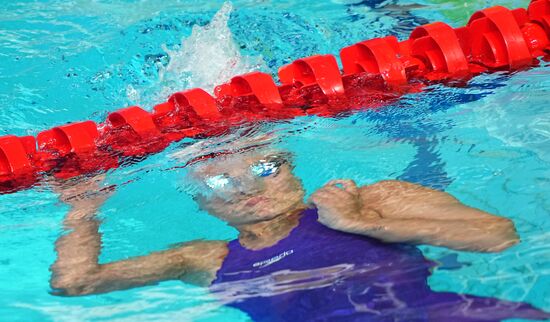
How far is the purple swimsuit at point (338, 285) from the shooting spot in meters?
1.84

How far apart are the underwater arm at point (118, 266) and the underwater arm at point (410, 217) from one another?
19.1 inches

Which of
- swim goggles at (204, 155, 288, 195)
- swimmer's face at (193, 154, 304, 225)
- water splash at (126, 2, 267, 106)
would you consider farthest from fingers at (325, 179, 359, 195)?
water splash at (126, 2, 267, 106)

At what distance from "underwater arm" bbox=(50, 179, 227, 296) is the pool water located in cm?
6

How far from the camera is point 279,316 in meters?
2.02

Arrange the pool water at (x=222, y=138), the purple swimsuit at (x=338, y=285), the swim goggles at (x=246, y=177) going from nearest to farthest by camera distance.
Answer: the purple swimsuit at (x=338, y=285) < the pool water at (x=222, y=138) < the swim goggles at (x=246, y=177)

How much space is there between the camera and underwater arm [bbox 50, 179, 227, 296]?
2.40 metres

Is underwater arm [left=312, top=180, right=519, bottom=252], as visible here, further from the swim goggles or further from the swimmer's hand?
the swim goggles

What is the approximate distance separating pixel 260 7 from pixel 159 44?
1063 mm

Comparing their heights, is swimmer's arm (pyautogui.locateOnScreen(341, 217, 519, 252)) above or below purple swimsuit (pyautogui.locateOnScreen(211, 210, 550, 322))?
above

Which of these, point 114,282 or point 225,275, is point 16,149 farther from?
point 225,275

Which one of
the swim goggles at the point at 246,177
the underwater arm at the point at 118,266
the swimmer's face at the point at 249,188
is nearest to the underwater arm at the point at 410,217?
the swimmer's face at the point at 249,188

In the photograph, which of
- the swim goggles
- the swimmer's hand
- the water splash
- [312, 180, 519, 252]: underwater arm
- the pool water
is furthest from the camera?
the water splash

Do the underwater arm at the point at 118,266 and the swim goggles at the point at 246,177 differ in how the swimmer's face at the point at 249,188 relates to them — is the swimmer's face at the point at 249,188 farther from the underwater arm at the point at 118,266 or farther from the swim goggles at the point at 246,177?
the underwater arm at the point at 118,266

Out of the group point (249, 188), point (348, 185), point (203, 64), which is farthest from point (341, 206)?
point (203, 64)
